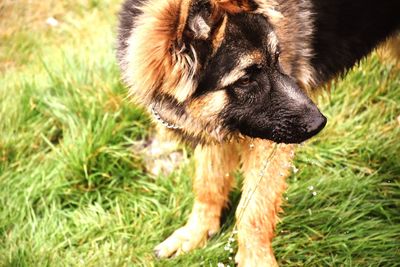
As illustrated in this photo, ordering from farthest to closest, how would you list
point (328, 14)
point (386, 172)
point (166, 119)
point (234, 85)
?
point (386, 172) → point (328, 14) → point (166, 119) → point (234, 85)

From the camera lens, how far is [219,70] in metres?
2.26

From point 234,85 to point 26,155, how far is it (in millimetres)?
2038

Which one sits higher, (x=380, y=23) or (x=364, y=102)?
(x=380, y=23)

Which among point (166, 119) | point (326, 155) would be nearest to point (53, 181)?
point (166, 119)

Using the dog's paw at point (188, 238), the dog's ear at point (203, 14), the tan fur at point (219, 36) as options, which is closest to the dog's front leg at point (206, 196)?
the dog's paw at point (188, 238)

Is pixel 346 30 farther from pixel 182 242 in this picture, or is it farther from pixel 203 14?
pixel 182 242

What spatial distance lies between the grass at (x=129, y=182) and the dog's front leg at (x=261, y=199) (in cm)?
16

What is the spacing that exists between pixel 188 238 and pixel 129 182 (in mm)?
648

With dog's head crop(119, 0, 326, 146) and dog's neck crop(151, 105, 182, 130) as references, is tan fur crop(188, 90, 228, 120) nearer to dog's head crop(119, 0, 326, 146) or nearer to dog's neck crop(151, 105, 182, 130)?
dog's head crop(119, 0, 326, 146)

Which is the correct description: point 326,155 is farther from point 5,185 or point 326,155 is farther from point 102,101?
point 5,185

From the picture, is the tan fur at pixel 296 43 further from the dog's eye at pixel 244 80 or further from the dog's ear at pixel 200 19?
the dog's ear at pixel 200 19

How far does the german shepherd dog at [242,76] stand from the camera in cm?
220

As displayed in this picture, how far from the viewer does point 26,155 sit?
11.7ft

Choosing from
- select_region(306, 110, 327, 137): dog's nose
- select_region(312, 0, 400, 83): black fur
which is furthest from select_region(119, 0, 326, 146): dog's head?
select_region(312, 0, 400, 83): black fur
